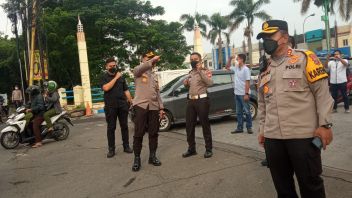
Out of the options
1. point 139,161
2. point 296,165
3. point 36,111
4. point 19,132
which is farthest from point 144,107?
point 19,132

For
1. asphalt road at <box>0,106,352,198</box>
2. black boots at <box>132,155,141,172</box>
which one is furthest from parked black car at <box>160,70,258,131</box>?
black boots at <box>132,155,141,172</box>

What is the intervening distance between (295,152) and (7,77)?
144ft

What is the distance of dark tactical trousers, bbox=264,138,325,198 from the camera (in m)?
3.21

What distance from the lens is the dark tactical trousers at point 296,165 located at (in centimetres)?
321

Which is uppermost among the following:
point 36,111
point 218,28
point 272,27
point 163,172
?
point 218,28

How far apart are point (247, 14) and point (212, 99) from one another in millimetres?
35124

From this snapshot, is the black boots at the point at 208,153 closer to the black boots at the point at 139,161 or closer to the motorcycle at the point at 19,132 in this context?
the black boots at the point at 139,161

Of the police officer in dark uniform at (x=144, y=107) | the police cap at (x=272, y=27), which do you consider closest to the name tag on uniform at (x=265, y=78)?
the police cap at (x=272, y=27)

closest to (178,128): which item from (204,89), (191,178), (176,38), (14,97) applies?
(204,89)

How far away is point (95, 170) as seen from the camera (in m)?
6.68

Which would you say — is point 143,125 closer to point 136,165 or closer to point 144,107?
point 144,107

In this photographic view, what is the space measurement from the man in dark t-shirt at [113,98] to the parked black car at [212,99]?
2.89m

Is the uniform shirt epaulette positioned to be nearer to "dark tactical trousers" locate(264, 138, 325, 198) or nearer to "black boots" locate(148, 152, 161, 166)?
"dark tactical trousers" locate(264, 138, 325, 198)

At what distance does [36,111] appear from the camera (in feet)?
31.3
